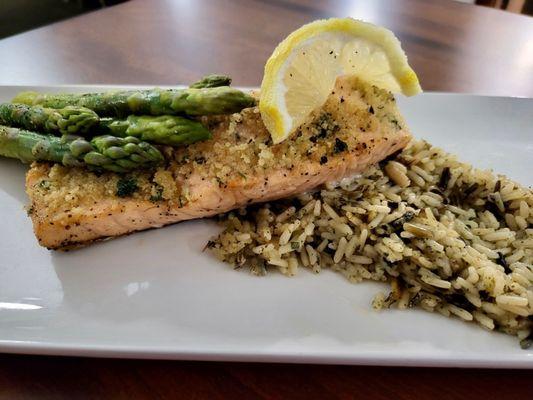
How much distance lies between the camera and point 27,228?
2389 millimetres

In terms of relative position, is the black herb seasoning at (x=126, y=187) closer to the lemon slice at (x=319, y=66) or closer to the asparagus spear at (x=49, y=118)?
the asparagus spear at (x=49, y=118)

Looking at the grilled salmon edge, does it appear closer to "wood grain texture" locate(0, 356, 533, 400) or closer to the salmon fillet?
the salmon fillet

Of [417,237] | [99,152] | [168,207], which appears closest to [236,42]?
[99,152]

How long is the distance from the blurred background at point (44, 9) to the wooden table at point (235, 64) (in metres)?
1.72

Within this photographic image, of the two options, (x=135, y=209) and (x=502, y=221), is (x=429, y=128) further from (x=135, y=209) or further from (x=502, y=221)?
(x=135, y=209)

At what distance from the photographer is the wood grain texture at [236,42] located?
3979 mm

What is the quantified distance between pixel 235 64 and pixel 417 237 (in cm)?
258

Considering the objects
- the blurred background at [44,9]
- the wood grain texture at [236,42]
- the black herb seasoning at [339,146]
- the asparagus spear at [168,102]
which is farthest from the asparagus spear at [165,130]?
the blurred background at [44,9]

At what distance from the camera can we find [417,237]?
85.6 inches

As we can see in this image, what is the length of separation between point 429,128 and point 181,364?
210cm

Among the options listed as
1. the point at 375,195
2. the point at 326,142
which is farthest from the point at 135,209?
the point at 375,195

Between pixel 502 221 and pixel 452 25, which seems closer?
pixel 502 221

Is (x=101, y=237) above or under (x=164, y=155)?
under

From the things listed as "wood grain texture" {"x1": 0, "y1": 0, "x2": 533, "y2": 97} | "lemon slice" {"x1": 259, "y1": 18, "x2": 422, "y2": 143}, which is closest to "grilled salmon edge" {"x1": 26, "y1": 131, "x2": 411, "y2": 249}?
"lemon slice" {"x1": 259, "y1": 18, "x2": 422, "y2": 143}
